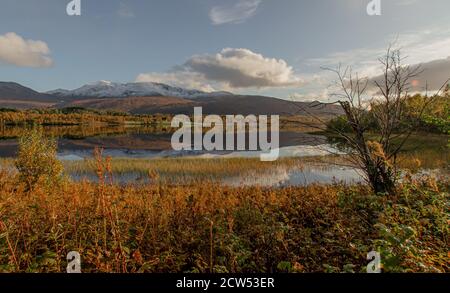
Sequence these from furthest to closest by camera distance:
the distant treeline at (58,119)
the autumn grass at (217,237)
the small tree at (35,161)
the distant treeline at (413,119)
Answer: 1. the distant treeline at (58,119)
2. the small tree at (35,161)
3. the distant treeline at (413,119)
4. the autumn grass at (217,237)

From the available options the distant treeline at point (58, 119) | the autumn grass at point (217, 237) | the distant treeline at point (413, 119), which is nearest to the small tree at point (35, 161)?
the autumn grass at point (217, 237)

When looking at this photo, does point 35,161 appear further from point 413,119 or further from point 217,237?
point 413,119

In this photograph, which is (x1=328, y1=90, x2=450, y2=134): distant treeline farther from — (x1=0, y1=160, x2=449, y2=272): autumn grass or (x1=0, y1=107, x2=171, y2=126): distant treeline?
(x1=0, y1=107, x2=171, y2=126): distant treeline

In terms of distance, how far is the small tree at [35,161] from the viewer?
379 inches

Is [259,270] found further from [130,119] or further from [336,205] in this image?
[130,119]

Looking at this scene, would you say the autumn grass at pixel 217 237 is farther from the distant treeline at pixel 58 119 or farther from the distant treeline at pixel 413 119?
the distant treeline at pixel 58 119

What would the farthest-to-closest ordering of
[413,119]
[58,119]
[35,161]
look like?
[58,119] < [35,161] < [413,119]

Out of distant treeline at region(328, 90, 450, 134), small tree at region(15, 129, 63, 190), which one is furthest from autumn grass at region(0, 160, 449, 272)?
small tree at region(15, 129, 63, 190)

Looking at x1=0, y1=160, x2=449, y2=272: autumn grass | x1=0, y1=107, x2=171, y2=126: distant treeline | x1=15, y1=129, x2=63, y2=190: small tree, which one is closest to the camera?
x1=0, y1=160, x2=449, y2=272: autumn grass

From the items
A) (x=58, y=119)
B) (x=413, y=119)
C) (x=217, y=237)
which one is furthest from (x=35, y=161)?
(x=58, y=119)

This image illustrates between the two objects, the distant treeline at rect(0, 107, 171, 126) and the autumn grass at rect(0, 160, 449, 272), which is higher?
the distant treeline at rect(0, 107, 171, 126)

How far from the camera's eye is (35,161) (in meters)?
9.70

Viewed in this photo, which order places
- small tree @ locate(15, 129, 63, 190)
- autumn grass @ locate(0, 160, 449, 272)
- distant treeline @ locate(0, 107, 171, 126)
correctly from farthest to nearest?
distant treeline @ locate(0, 107, 171, 126) < small tree @ locate(15, 129, 63, 190) < autumn grass @ locate(0, 160, 449, 272)

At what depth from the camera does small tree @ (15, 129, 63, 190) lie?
379 inches
